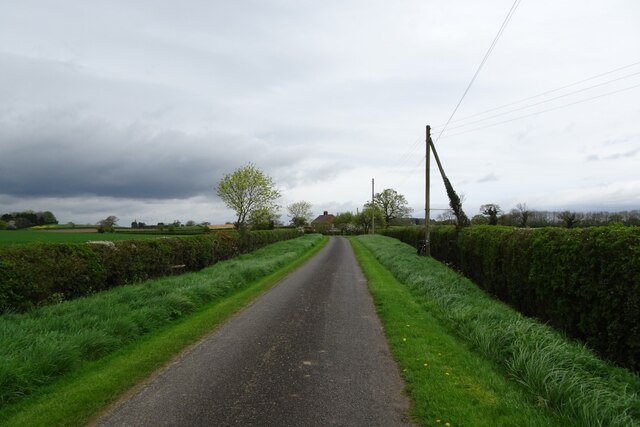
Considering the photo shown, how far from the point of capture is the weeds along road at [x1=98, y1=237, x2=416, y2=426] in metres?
4.39

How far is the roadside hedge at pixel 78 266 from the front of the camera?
893 centimetres

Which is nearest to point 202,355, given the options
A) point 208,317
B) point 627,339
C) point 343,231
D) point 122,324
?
point 122,324

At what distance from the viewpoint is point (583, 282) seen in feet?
23.6

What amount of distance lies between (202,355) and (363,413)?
10.6ft

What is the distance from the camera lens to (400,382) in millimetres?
5367

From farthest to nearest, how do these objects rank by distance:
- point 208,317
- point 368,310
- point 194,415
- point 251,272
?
point 251,272, point 368,310, point 208,317, point 194,415

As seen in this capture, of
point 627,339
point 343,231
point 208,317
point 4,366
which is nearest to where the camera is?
point 4,366

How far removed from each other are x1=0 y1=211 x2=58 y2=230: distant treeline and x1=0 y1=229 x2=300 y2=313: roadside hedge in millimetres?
62370

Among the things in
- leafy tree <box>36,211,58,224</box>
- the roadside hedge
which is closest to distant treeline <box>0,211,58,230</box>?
leafy tree <box>36,211,58,224</box>

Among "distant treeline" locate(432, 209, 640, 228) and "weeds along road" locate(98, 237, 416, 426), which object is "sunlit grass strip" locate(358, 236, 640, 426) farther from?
"distant treeline" locate(432, 209, 640, 228)

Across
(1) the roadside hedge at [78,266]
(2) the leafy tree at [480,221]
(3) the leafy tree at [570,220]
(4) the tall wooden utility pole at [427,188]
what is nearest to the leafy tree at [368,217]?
(2) the leafy tree at [480,221]

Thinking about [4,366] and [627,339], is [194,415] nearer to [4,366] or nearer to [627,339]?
[4,366]

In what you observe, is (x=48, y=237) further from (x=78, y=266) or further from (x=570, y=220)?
(x=570, y=220)

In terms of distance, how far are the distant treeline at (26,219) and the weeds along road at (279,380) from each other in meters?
72.8
